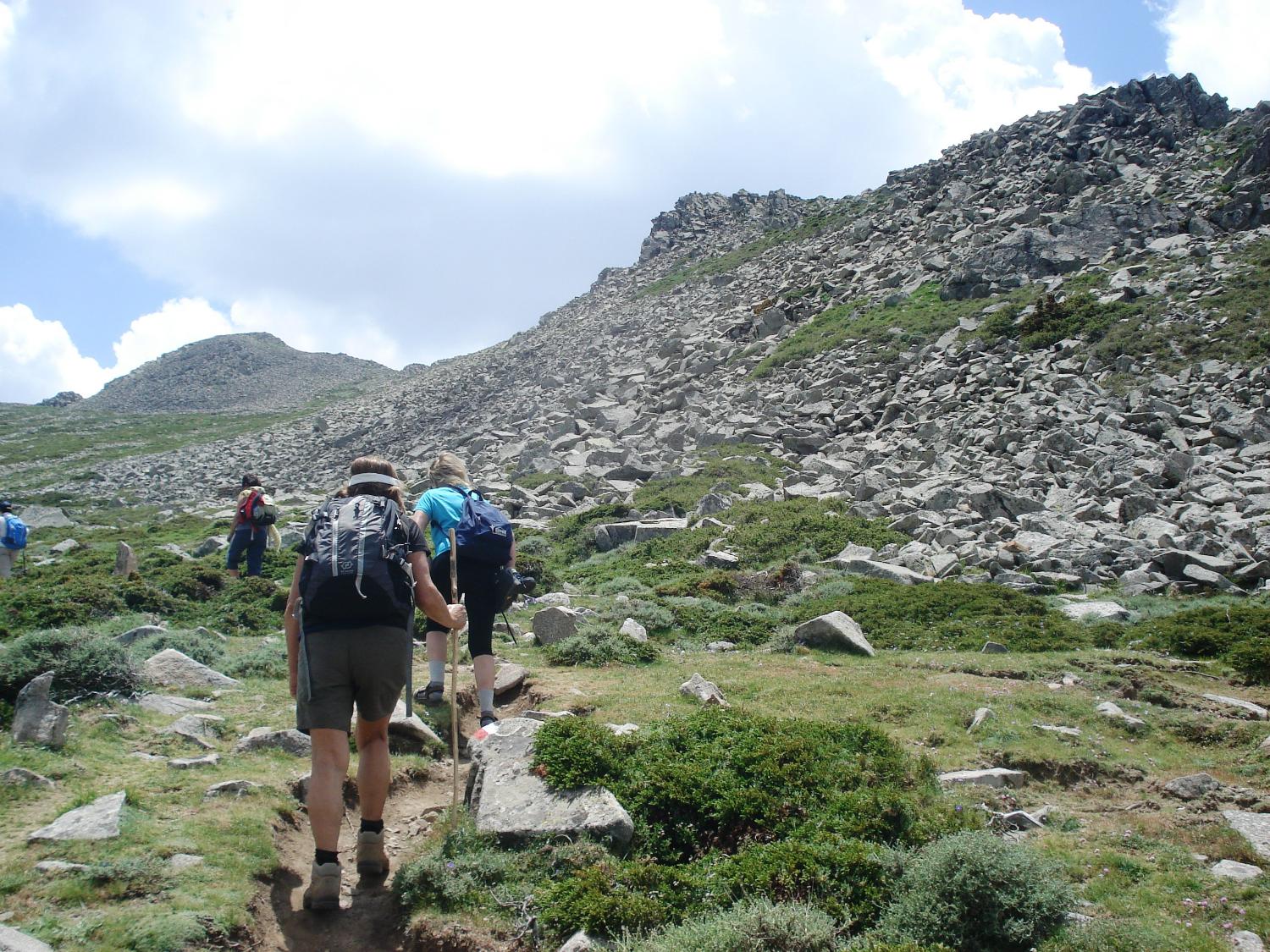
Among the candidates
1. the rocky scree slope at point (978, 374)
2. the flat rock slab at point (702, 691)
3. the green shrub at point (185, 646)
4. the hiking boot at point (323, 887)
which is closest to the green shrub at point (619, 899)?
the hiking boot at point (323, 887)

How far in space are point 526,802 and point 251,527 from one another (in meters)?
11.3

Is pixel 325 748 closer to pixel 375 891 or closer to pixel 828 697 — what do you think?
pixel 375 891

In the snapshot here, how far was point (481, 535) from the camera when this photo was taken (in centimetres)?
707

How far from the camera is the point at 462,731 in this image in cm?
779

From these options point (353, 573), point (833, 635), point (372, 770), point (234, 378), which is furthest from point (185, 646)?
point (234, 378)

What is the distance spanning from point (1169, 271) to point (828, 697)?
28813 millimetres

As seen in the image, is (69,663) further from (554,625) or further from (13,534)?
(13,534)

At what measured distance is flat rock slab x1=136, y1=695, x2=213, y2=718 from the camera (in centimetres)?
712

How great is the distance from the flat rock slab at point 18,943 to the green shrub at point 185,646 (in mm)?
6137

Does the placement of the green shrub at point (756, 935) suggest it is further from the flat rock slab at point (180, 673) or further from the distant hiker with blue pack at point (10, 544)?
the distant hiker with blue pack at point (10, 544)

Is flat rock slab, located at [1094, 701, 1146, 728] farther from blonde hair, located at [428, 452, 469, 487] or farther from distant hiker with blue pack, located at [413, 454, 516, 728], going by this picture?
blonde hair, located at [428, 452, 469, 487]

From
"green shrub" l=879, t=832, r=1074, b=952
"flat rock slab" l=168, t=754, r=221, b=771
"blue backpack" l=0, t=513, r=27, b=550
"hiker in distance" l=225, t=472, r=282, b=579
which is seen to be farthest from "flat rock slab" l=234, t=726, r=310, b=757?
"blue backpack" l=0, t=513, r=27, b=550

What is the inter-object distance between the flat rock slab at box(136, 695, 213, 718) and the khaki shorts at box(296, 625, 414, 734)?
3.30 meters

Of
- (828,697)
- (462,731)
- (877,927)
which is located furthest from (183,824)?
(828,697)
